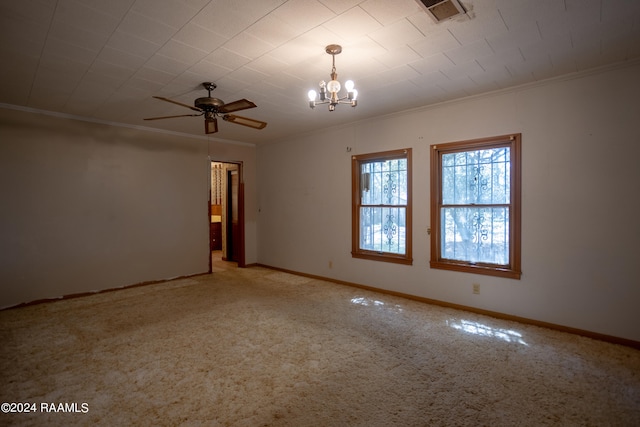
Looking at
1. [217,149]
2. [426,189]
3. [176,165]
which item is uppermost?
[217,149]

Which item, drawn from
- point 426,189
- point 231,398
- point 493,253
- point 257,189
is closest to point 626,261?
point 493,253

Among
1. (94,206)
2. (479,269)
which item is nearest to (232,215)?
(94,206)

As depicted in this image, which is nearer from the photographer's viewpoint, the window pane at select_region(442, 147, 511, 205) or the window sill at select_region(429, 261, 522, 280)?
the window sill at select_region(429, 261, 522, 280)

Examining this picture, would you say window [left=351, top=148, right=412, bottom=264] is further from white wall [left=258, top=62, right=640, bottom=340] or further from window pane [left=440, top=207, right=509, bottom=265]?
window pane [left=440, top=207, right=509, bottom=265]

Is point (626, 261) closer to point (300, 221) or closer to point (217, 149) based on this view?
point (300, 221)

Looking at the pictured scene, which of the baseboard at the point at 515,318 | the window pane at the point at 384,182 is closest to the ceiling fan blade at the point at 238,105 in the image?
the window pane at the point at 384,182

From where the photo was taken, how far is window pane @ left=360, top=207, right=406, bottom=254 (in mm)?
4488

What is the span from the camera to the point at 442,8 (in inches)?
80.2

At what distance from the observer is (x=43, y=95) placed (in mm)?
3641

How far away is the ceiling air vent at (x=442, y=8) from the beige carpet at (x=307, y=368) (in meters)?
2.65

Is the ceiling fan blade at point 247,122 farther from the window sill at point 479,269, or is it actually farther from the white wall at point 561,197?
the window sill at point 479,269

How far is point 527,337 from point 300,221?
12.6 ft

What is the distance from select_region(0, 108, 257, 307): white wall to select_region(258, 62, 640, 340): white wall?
3614 millimetres

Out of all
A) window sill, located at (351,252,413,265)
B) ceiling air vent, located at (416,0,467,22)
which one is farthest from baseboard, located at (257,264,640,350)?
ceiling air vent, located at (416,0,467,22)
